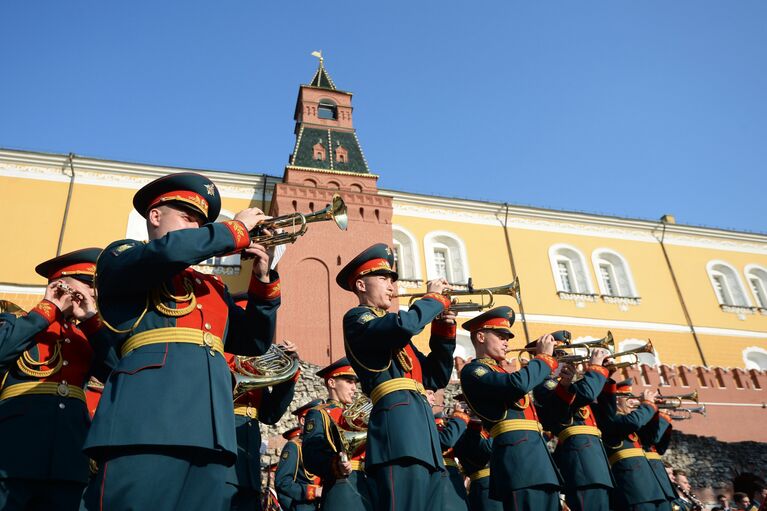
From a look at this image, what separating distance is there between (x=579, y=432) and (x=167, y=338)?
4.92 metres

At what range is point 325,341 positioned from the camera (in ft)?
68.2

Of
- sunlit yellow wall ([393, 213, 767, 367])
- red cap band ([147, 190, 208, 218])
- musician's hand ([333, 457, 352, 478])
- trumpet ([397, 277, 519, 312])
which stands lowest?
musician's hand ([333, 457, 352, 478])

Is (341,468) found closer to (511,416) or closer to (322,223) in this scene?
(511,416)

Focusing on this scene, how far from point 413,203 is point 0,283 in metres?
16.9

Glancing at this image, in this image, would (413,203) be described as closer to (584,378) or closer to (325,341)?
(325,341)

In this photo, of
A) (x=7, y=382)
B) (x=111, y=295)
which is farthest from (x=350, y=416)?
(x=111, y=295)

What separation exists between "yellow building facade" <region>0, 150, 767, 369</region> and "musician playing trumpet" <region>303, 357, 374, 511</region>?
17.7m

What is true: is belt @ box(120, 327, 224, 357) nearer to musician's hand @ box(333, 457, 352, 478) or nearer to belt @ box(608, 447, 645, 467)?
musician's hand @ box(333, 457, 352, 478)

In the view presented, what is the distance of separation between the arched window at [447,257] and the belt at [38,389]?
23.5 meters

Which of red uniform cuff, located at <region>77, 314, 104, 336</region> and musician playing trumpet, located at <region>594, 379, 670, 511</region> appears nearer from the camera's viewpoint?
red uniform cuff, located at <region>77, 314, 104, 336</region>

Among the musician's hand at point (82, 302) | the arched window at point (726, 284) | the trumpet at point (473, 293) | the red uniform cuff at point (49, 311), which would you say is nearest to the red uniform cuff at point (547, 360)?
the trumpet at point (473, 293)

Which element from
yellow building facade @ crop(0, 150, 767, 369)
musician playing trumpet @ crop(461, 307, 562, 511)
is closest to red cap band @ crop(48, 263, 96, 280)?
musician playing trumpet @ crop(461, 307, 562, 511)

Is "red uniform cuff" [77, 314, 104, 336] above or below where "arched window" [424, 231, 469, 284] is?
below

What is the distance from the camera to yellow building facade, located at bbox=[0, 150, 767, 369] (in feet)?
78.4
